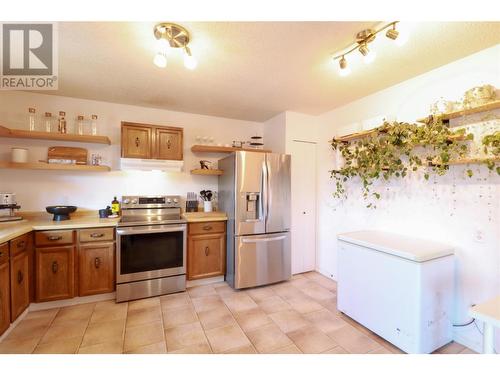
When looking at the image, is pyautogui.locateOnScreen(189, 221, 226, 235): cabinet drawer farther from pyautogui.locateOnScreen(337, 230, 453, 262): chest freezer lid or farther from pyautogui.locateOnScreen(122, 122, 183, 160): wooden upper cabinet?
pyautogui.locateOnScreen(337, 230, 453, 262): chest freezer lid

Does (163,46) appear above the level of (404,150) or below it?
above

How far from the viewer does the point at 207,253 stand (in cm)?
286

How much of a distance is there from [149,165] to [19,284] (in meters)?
1.65

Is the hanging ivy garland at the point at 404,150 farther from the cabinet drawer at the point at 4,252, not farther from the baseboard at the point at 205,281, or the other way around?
the cabinet drawer at the point at 4,252

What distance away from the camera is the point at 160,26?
1.47m

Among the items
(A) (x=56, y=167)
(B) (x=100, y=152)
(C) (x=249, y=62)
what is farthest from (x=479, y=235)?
(A) (x=56, y=167)

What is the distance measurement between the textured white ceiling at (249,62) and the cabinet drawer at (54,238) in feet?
5.22

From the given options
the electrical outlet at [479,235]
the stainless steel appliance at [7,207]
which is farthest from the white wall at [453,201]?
the stainless steel appliance at [7,207]

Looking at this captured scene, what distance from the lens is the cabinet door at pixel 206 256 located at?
9.11 feet

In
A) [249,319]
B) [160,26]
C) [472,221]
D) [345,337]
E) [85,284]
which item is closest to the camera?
[160,26]

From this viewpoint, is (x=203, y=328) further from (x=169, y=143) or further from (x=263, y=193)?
(x=169, y=143)
